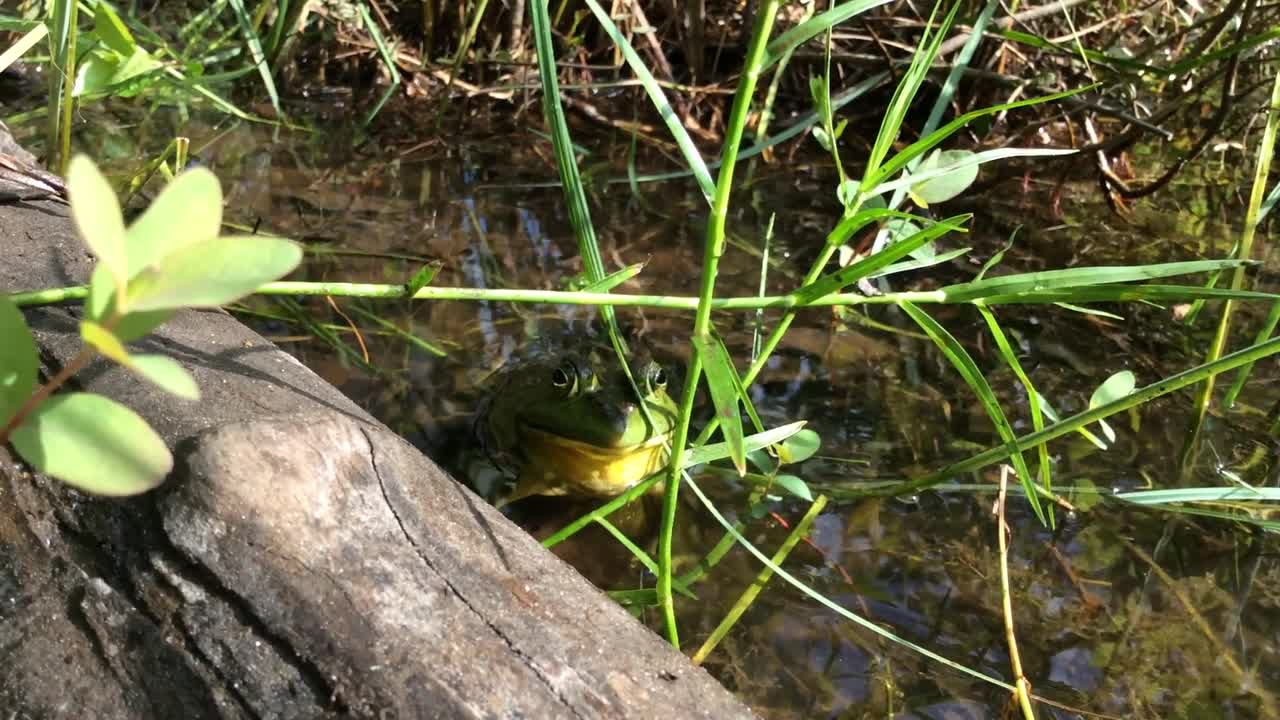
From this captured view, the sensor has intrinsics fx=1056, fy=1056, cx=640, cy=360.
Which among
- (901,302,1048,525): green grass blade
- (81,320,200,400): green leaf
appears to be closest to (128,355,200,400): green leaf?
(81,320,200,400): green leaf

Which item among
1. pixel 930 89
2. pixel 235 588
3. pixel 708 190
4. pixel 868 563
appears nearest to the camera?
pixel 235 588

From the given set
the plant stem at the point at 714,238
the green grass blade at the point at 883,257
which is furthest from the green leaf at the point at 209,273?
the green grass blade at the point at 883,257

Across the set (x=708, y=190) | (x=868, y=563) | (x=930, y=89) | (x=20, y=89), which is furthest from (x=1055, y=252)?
(x=20, y=89)

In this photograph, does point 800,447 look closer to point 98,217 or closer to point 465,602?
point 465,602

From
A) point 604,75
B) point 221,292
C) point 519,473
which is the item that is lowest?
point 519,473

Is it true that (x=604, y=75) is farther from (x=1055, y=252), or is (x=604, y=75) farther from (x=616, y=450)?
(x=616, y=450)

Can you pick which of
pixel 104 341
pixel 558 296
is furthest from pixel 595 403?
pixel 104 341
